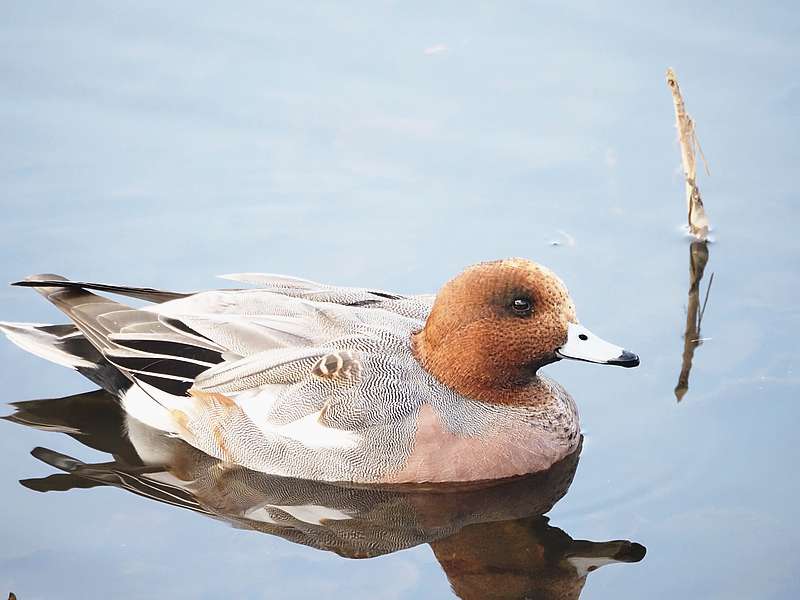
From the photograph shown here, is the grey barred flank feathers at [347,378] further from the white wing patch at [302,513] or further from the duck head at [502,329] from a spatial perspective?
the white wing patch at [302,513]

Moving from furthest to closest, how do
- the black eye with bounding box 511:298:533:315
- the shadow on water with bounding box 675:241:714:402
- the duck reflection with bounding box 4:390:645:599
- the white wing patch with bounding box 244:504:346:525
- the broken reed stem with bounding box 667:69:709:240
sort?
the broken reed stem with bounding box 667:69:709:240 → the shadow on water with bounding box 675:241:714:402 → the black eye with bounding box 511:298:533:315 → the white wing patch with bounding box 244:504:346:525 → the duck reflection with bounding box 4:390:645:599

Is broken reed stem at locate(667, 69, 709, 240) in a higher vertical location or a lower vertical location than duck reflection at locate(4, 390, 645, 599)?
higher

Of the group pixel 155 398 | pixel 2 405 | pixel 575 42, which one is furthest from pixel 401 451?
pixel 575 42

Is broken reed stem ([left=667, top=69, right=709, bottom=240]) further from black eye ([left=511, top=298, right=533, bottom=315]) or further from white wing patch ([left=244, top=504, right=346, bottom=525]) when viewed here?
white wing patch ([left=244, top=504, right=346, bottom=525])

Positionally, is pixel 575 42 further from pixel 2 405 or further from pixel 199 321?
pixel 2 405

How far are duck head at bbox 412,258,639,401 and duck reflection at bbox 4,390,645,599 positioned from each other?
574mm

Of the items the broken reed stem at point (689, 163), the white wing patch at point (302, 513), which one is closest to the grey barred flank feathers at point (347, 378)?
the white wing patch at point (302, 513)

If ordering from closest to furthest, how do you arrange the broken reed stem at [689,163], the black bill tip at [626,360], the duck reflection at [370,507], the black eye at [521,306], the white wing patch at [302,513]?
the duck reflection at [370,507] < the white wing patch at [302,513] < the black bill tip at [626,360] < the black eye at [521,306] < the broken reed stem at [689,163]

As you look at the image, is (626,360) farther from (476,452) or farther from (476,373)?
(476,452)

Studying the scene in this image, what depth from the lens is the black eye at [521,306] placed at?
266 inches

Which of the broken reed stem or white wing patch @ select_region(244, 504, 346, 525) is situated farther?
the broken reed stem

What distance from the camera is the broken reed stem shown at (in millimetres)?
8453

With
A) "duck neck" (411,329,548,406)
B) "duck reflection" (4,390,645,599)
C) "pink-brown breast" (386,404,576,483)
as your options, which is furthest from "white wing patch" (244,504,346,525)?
"duck neck" (411,329,548,406)

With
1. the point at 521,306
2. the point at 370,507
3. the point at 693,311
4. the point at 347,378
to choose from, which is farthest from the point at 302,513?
the point at 693,311
